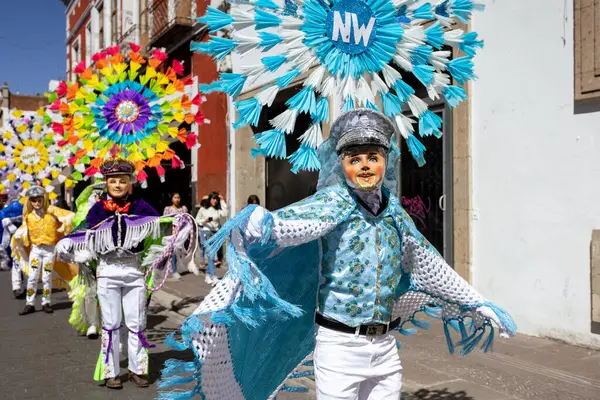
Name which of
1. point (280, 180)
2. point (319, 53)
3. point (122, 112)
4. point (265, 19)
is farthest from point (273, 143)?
point (280, 180)

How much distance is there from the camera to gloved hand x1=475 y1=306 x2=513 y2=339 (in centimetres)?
290

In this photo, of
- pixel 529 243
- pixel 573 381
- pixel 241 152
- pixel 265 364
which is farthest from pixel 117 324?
pixel 241 152

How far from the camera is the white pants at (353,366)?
2711mm

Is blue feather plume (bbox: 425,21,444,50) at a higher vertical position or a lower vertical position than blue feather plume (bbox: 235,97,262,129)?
higher

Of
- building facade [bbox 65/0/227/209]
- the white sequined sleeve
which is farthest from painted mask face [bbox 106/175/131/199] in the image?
building facade [bbox 65/0/227/209]

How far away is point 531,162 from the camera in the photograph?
247 inches

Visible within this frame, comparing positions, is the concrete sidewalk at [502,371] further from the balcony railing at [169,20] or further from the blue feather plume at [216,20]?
the balcony railing at [169,20]

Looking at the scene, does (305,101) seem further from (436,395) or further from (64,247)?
(64,247)

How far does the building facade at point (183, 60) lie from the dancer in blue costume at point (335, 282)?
25.6 ft

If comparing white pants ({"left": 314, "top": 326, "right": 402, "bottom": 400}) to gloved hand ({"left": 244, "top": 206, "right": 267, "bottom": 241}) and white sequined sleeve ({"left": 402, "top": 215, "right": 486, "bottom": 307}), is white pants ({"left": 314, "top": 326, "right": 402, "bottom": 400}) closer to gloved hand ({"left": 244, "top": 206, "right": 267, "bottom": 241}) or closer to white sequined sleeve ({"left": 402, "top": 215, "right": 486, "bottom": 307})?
white sequined sleeve ({"left": 402, "top": 215, "right": 486, "bottom": 307})

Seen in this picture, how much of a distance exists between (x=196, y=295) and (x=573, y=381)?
6054mm

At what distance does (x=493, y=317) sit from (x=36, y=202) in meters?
7.71

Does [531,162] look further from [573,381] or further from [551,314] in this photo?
[573,381]

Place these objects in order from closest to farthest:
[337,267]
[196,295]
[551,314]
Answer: [337,267] → [551,314] → [196,295]
